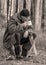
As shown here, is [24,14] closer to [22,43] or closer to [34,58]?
[22,43]

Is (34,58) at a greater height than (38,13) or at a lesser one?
lesser

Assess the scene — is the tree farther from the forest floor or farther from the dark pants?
the dark pants

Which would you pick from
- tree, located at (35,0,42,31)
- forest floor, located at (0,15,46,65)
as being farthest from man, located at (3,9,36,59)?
tree, located at (35,0,42,31)

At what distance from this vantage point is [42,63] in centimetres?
1082

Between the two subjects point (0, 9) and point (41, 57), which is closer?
point (41, 57)

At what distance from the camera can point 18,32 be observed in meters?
10.6

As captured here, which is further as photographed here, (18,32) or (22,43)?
(22,43)

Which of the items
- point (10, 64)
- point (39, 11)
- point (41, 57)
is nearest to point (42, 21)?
point (39, 11)

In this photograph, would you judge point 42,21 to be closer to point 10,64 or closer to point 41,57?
point 41,57

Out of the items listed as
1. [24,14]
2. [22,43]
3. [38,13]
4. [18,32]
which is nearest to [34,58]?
[22,43]

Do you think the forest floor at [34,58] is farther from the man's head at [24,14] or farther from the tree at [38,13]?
the tree at [38,13]

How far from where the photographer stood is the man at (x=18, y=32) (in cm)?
1065

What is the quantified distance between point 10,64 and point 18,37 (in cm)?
72

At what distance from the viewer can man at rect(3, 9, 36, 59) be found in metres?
10.6
